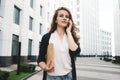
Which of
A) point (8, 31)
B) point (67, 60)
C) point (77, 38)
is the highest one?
point (8, 31)

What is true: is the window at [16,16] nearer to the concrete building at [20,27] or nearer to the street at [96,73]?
the concrete building at [20,27]

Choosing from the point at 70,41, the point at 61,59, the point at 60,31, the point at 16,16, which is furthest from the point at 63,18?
the point at 16,16

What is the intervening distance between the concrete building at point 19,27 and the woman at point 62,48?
70.1 feet

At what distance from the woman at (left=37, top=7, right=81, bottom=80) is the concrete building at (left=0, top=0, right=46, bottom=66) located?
2138 cm

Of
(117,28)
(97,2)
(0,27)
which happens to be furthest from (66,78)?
(97,2)

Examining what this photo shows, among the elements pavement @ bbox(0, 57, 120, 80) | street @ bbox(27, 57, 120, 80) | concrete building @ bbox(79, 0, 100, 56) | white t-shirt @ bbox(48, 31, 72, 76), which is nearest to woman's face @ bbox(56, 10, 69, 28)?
white t-shirt @ bbox(48, 31, 72, 76)

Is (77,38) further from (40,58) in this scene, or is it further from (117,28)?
(117,28)

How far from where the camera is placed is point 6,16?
25797mm

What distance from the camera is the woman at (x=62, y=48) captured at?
136 inches

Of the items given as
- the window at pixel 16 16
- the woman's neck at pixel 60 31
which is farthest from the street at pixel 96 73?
the woman's neck at pixel 60 31

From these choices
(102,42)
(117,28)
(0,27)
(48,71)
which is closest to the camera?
(48,71)

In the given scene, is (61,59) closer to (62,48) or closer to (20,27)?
(62,48)

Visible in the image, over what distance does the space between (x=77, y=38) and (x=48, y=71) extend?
25.6 inches

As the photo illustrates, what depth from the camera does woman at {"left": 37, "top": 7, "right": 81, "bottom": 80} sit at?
3461mm
